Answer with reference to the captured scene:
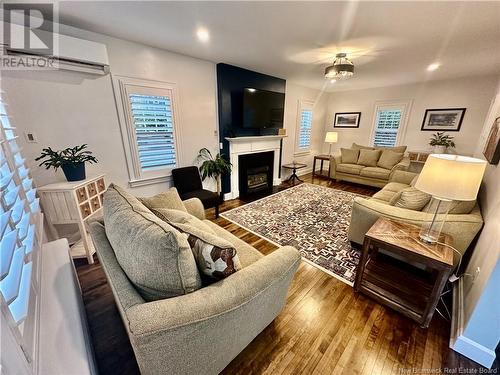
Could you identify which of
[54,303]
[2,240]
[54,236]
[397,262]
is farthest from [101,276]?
[397,262]

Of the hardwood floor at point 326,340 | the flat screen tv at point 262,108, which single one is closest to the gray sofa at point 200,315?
the hardwood floor at point 326,340

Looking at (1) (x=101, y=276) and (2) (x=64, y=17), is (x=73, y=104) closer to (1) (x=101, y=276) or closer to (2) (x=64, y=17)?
(2) (x=64, y=17)

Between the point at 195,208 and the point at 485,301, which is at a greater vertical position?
the point at 195,208

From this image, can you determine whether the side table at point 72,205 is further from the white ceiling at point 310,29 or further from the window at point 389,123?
the window at point 389,123

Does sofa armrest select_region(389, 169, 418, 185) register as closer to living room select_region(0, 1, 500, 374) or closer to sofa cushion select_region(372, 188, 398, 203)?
living room select_region(0, 1, 500, 374)

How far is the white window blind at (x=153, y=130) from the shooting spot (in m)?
2.63

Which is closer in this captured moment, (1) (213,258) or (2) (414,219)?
(1) (213,258)

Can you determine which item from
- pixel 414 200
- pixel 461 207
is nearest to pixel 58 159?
pixel 414 200

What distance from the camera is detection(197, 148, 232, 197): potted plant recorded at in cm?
329

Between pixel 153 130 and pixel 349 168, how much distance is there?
433 centimetres

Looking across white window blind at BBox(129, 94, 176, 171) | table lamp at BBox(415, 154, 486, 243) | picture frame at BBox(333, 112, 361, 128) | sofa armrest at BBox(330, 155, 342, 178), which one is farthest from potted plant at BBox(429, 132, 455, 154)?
white window blind at BBox(129, 94, 176, 171)

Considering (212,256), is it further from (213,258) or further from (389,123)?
(389,123)

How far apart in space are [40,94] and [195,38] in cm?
172

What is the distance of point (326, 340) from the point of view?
1360 mm
